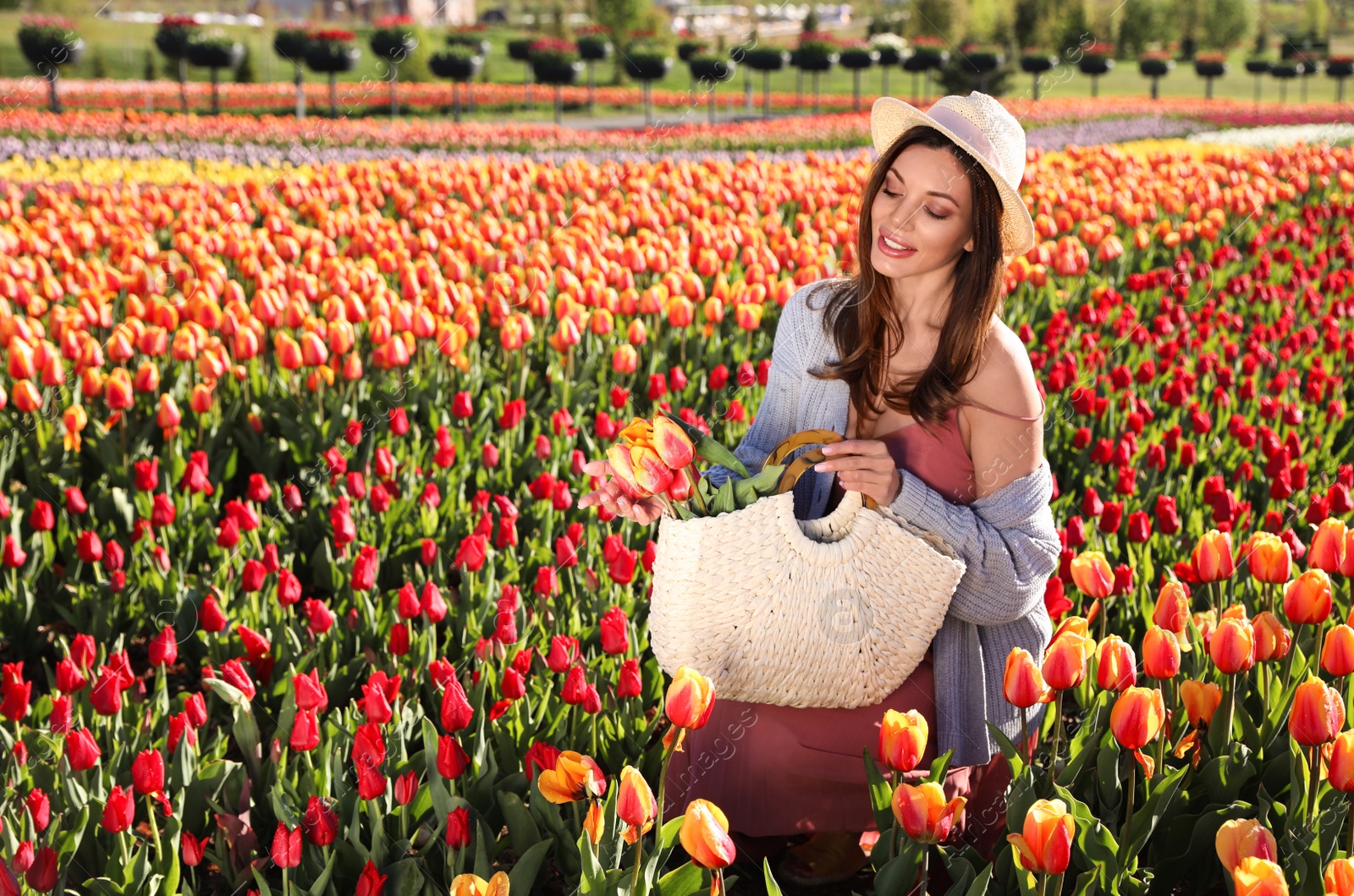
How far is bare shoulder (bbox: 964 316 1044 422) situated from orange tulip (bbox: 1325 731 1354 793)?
0.80m

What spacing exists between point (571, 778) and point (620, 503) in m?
0.50

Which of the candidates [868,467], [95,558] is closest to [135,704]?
[95,558]

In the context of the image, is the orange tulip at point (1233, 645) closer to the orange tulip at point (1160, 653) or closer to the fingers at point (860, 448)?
the orange tulip at point (1160, 653)

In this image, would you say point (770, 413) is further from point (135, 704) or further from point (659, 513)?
point (135, 704)

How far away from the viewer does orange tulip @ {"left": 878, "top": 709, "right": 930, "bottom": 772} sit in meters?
1.82

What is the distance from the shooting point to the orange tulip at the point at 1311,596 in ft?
6.95

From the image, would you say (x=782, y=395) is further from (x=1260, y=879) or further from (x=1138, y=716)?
(x=1260, y=879)

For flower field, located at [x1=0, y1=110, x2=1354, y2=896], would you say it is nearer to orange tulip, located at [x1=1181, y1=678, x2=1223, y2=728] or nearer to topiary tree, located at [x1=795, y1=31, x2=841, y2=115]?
orange tulip, located at [x1=1181, y1=678, x2=1223, y2=728]

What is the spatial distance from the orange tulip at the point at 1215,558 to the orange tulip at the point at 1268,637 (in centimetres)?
11

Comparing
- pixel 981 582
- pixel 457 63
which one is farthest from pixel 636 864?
pixel 457 63

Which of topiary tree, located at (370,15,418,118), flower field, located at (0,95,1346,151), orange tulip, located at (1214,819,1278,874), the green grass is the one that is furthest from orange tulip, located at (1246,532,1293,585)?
the green grass

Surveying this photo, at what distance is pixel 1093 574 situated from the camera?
7.59 ft

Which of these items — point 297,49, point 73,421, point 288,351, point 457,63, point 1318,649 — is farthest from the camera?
point 457,63

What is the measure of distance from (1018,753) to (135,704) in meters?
1.77
